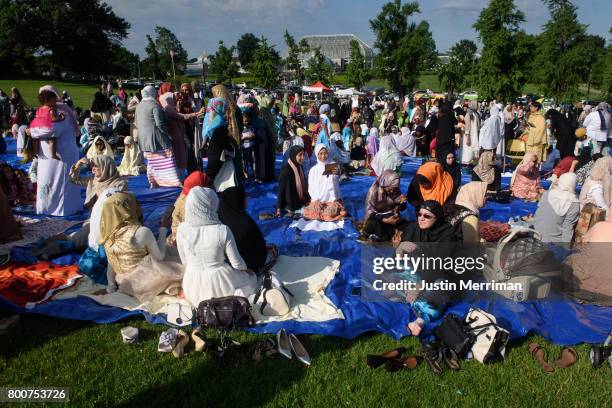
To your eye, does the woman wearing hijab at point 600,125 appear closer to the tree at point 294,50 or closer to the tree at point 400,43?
the tree at point 400,43

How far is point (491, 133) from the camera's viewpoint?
9.62 metres

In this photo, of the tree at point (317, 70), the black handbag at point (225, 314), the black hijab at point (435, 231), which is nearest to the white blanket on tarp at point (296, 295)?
the black handbag at point (225, 314)

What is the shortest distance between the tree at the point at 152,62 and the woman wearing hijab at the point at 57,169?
6140 centimetres

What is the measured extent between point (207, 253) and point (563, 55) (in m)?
29.1


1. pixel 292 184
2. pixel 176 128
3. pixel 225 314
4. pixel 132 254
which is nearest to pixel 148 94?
pixel 176 128

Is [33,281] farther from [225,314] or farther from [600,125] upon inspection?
[600,125]

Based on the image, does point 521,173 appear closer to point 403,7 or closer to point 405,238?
point 405,238

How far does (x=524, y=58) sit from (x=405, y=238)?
21307 mm

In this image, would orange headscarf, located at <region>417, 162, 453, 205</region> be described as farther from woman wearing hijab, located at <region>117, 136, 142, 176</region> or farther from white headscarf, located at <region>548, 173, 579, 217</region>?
woman wearing hijab, located at <region>117, 136, 142, 176</region>

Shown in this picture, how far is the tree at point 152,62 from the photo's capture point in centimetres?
6272

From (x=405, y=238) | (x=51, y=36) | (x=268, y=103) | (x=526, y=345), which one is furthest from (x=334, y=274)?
(x=51, y=36)

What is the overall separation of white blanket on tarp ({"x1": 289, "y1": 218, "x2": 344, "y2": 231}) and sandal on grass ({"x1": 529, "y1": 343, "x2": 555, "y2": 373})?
3.19 metres

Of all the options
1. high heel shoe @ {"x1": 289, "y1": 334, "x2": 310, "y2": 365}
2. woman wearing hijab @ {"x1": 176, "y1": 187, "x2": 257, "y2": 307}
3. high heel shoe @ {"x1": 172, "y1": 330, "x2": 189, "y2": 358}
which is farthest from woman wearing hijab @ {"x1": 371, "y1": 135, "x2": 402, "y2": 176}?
high heel shoe @ {"x1": 172, "y1": 330, "x2": 189, "y2": 358}

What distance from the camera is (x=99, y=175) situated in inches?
223
